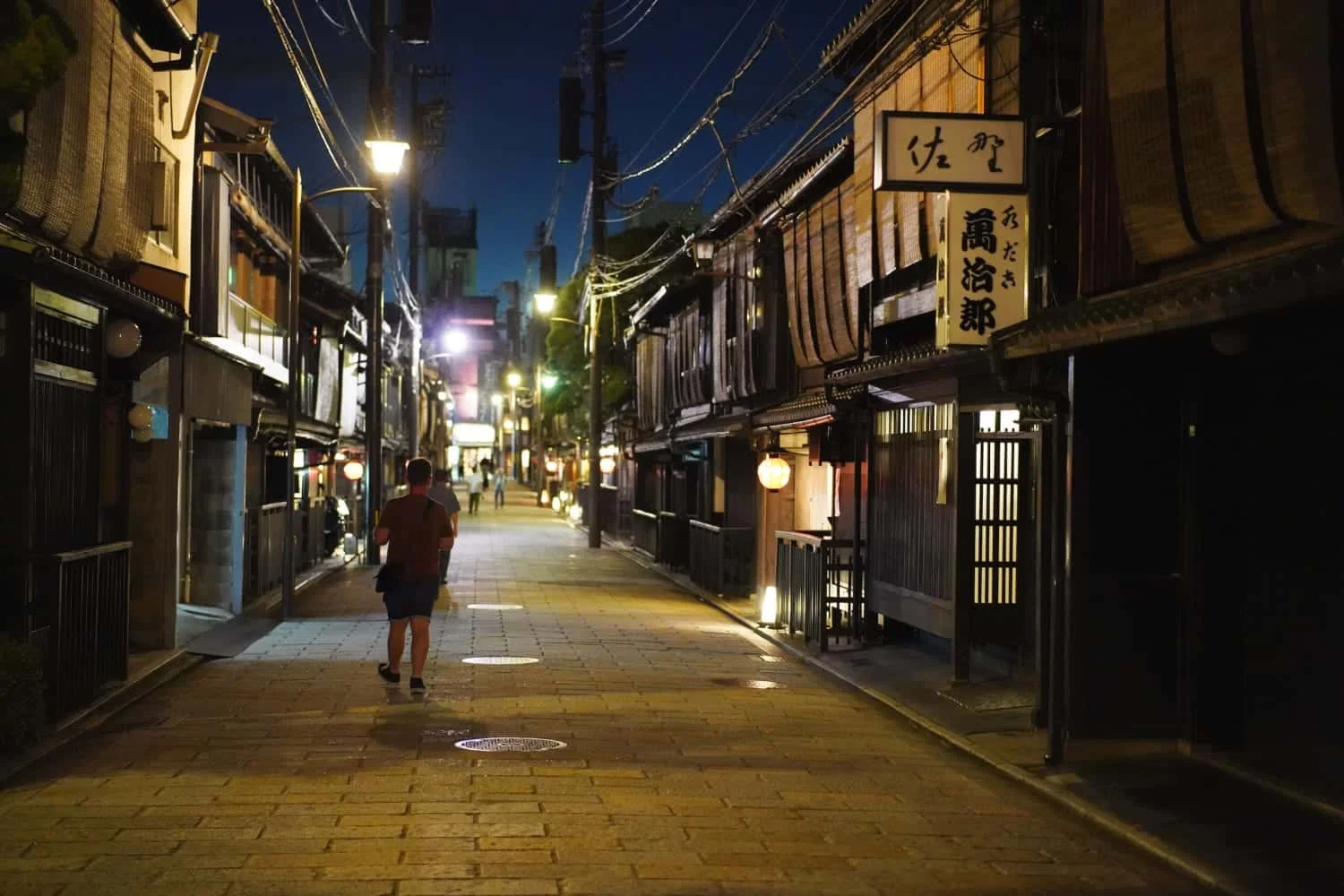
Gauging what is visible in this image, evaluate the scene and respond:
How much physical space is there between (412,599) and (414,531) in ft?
2.21

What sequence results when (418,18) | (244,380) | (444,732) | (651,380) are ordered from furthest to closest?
1. (651,380)
2. (418,18)
3. (244,380)
4. (444,732)

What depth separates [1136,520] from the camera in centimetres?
1148

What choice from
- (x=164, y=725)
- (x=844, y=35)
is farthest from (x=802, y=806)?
(x=844, y=35)

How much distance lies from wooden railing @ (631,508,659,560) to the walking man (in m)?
22.2

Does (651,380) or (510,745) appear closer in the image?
(510,745)

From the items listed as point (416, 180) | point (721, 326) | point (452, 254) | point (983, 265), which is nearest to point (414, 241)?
point (416, 180)

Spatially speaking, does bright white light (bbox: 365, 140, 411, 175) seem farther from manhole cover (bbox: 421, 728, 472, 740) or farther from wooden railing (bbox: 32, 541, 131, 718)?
manhole cover (bbox: 421, 728, 472, 740)

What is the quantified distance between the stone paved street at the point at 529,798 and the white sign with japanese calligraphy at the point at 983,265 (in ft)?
12.9

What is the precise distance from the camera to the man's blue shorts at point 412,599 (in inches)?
549

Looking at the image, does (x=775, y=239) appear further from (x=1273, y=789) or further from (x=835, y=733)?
(x=1273, y=789)

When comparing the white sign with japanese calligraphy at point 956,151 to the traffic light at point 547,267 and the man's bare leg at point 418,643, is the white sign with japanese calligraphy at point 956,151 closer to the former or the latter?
the man's bare leg at point 418,643

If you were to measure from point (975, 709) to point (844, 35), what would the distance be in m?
9.64

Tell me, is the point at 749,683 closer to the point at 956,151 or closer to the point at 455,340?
the point at 956,151

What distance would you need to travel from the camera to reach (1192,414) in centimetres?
1110
